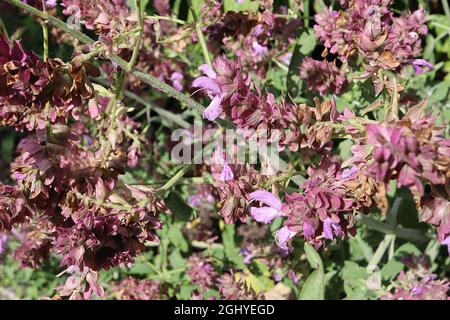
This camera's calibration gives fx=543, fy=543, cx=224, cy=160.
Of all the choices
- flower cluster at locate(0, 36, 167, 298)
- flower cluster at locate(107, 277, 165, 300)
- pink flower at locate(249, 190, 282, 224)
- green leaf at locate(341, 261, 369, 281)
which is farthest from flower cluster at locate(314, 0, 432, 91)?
flower cluster at locate(107, 277, 165, 300)

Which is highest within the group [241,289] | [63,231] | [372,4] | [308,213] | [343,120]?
[372,4]

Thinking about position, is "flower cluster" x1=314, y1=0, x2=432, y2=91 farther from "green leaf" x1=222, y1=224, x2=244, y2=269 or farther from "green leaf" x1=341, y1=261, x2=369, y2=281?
"green leaf" x1=222, y1=224, x2=244, y2=269

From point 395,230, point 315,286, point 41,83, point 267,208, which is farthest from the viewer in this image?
point 395,230

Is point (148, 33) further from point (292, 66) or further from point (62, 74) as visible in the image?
point (62, 74)

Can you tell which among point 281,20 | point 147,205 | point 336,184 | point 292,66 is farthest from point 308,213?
point 281,20

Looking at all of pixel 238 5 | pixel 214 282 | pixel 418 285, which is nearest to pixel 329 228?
pixel 418 285

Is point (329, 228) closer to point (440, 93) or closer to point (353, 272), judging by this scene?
point (353, 272)

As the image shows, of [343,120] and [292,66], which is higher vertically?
[343,120]
